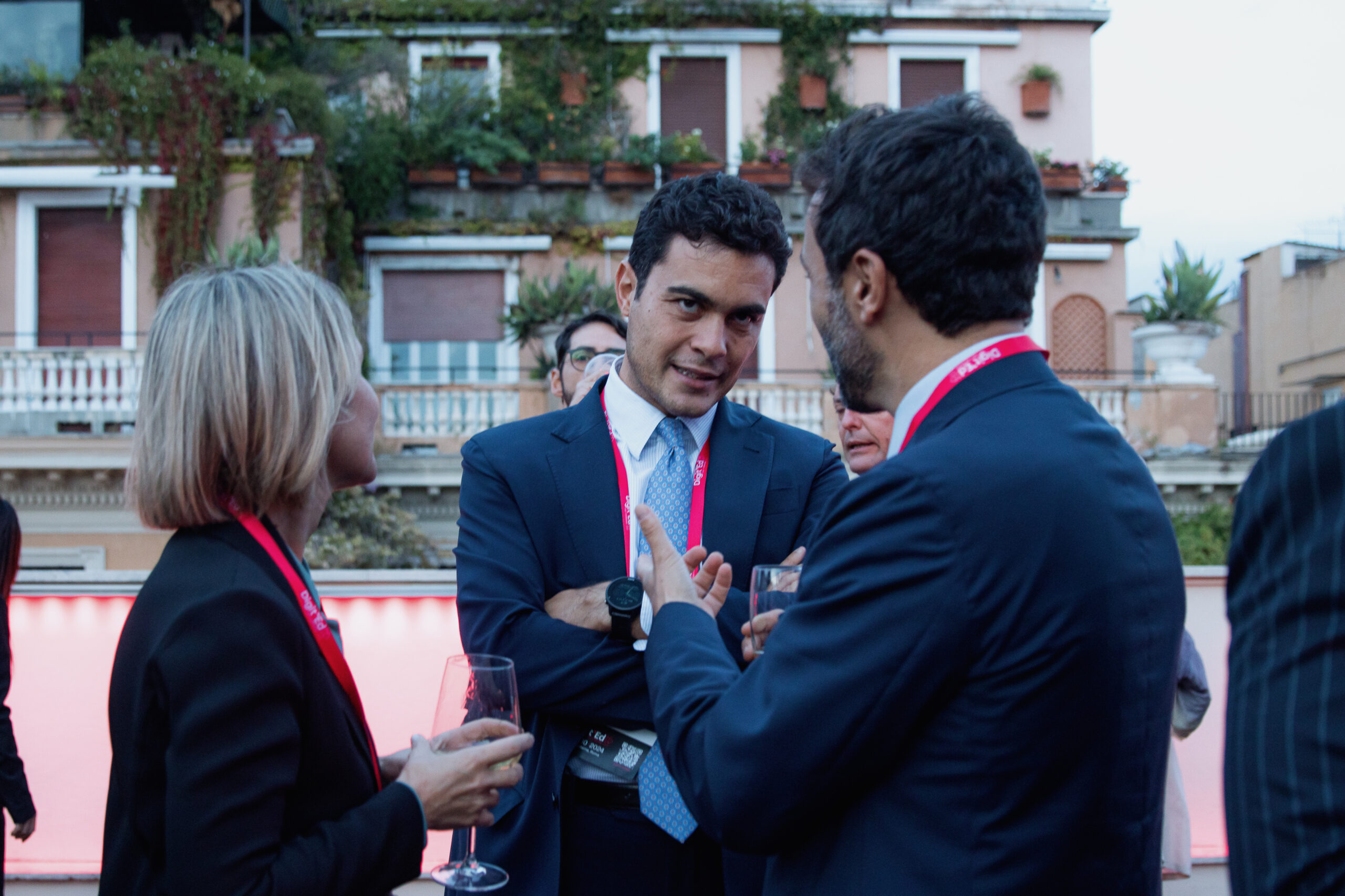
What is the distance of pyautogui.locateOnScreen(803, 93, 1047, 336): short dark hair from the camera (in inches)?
52.3

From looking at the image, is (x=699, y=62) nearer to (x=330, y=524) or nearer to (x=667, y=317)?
(x=330, y=524)

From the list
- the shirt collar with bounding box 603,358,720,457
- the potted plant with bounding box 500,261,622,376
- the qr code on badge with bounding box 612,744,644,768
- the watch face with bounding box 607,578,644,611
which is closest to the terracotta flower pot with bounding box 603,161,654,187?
the potted plant with bounding box 500,261,622,376

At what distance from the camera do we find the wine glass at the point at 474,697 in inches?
64.4

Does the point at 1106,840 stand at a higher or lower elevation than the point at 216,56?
lower

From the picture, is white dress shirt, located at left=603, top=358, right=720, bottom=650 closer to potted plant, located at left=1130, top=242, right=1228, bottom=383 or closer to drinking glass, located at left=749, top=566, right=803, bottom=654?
drinking glass, located at left=749, top=566, right=803, bottom=654

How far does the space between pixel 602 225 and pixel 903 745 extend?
50.3ft

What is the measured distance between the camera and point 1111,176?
55.1ft

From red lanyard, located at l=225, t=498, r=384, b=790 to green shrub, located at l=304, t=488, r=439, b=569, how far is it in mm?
9836

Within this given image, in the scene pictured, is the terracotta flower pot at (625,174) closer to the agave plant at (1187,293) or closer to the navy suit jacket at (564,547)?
the agave plant at (1187,293)

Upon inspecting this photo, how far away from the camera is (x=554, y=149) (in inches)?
639

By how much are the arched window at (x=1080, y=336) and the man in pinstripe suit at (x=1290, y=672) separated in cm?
1722

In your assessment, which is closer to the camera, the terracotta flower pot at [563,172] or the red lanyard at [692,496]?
the red lanyard at [692,496]

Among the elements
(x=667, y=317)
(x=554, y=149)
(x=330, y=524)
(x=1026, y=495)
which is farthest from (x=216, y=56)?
(x=1026, y=495)

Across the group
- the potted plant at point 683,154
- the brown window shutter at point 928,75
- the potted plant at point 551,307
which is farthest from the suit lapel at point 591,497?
the brown window shutter at point 928,75
